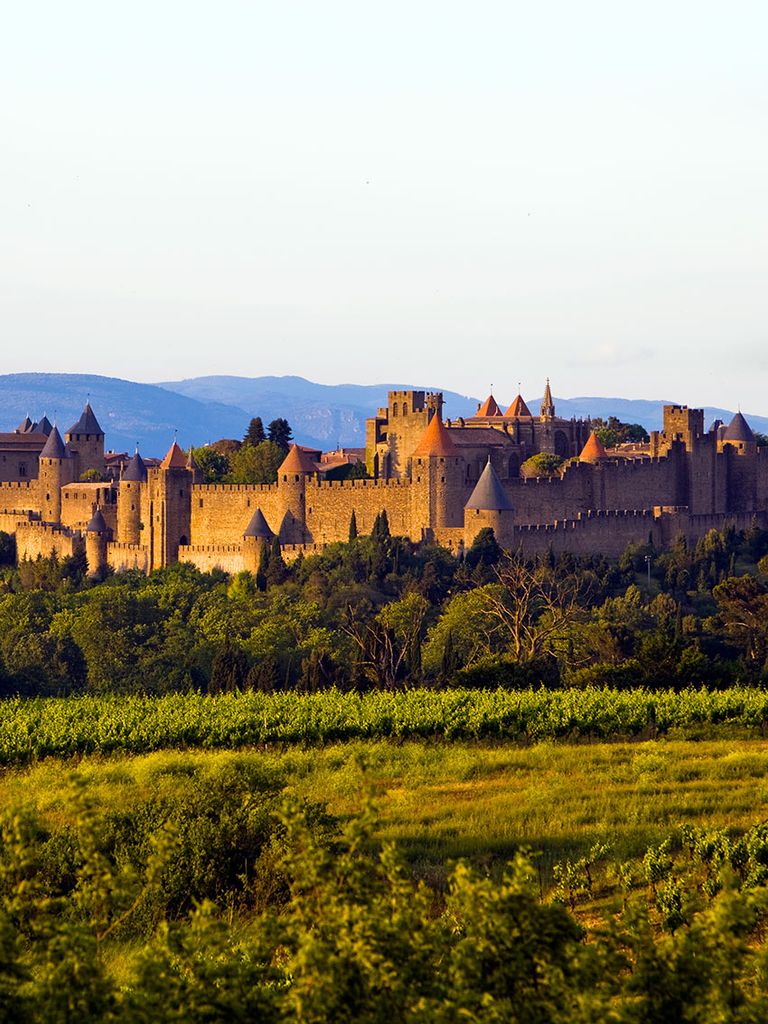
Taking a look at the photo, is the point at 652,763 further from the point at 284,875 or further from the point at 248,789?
the point at 284,875

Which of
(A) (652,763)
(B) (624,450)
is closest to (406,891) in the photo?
(A) (652,763)

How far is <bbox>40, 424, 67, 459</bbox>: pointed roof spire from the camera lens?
2749 inches

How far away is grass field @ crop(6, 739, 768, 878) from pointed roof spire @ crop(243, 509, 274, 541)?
28.6 m

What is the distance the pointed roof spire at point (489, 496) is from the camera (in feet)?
186

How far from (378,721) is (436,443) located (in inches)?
1060

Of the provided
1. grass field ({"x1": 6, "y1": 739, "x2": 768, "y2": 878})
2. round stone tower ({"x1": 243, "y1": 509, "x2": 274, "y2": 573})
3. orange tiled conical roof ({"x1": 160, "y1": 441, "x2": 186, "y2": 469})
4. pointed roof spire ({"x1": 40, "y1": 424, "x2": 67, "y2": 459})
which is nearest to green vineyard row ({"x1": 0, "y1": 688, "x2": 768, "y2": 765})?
grass field ({"x1": 6, "y1": 739, "x2": 768, "y2": 878})

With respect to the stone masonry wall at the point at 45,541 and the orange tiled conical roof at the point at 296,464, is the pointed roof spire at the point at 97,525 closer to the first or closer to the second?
the stone masonry wall at the point at 45,541

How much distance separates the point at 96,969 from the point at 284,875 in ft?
24.5

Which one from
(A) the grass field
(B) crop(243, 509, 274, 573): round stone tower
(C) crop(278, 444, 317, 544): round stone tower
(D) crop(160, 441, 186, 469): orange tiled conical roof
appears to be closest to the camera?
(A) the grass field

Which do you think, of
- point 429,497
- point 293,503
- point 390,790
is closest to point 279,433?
point 293,503

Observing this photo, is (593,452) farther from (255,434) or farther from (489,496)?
(255,434)

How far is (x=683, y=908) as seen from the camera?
53.4 feet

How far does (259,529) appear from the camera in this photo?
5978cm

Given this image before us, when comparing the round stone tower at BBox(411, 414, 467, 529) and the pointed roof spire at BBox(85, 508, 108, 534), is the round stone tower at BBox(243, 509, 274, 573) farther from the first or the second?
the pointed roof spire at BBox(85, 508, 108, 534)
